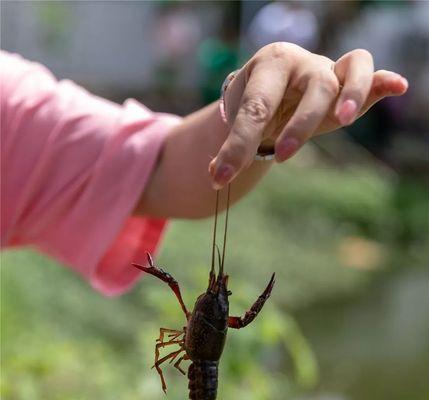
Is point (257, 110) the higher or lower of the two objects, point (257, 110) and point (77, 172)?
the higher

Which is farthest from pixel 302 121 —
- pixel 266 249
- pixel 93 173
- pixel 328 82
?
pixel 266 249

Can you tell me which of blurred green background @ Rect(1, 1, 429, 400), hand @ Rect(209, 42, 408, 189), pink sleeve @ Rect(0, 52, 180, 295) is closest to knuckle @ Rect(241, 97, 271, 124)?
hand @ Rect(209, 42, 408, 189)

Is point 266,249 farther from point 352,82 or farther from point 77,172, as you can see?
point 352,82

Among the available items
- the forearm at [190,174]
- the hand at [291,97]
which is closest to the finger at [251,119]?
the hand at [291,97]

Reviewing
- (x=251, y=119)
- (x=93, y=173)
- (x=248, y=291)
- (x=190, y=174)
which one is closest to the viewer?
(x=251, y=119)

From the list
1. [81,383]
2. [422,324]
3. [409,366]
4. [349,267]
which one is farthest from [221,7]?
[81,383]

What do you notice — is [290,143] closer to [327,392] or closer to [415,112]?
[327,392]
